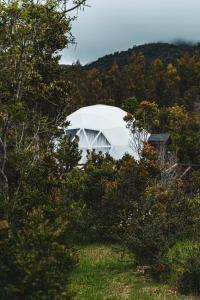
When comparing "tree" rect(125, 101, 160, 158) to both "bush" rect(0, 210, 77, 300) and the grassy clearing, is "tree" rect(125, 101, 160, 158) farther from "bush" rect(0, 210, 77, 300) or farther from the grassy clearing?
"bush" rect(0, 210, 77, 300)

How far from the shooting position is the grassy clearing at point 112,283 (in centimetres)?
1149

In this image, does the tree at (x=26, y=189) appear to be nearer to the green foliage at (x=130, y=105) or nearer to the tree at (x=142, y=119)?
the tree at (x=142, y=119)

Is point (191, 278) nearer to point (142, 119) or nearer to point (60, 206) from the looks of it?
point (60, 206)

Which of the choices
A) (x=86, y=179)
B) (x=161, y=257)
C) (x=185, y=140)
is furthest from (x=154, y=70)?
(x=161, y=257)

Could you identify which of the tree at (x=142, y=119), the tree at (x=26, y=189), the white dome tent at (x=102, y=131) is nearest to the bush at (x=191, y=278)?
the tree at (x=26, y=189)

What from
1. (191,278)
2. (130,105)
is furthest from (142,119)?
(191,278)

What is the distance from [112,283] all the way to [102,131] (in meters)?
37.4

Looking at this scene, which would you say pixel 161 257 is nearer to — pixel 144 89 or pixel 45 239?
pixel 45 239

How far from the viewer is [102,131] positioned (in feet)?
163

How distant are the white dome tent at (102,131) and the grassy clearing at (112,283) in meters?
32.9

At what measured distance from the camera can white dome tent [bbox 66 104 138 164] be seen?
48875 mm

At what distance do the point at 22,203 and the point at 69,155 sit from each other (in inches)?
369

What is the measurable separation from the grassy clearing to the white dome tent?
108 feet

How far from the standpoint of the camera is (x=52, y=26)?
10.8 meters
